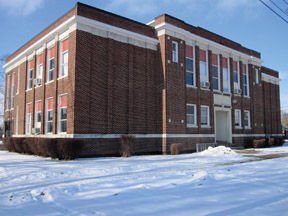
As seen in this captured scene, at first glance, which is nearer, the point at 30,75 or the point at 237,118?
the point at 30,75

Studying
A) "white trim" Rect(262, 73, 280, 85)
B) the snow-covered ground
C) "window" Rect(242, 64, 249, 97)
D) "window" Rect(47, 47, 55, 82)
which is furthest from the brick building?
"white trim" Rect(262, 73, 280, 85)

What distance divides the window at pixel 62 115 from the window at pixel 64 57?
164cm

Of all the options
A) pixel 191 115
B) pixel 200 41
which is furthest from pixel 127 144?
pixel 200 41

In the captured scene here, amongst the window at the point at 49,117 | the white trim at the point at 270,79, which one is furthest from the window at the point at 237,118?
the window at the point at 49,117

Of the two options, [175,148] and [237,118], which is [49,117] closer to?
[175,148]

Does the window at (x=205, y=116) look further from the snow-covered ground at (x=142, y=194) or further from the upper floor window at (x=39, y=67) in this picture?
the upper floor window at (x=39, y=67)

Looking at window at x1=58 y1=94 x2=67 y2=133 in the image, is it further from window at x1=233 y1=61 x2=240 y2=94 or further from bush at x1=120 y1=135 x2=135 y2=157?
window at x1=233 y1=61 x2=240 y2=94

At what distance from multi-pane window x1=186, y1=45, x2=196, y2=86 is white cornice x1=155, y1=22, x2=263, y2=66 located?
0.67m

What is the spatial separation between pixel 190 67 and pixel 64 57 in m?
9.89

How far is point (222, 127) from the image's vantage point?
2559 cm

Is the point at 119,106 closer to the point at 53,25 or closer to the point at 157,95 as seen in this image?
the point at 157,95

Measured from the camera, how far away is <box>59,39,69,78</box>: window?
18136mm

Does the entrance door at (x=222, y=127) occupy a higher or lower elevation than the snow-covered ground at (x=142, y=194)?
higher

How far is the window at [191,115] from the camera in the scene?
2156cm
